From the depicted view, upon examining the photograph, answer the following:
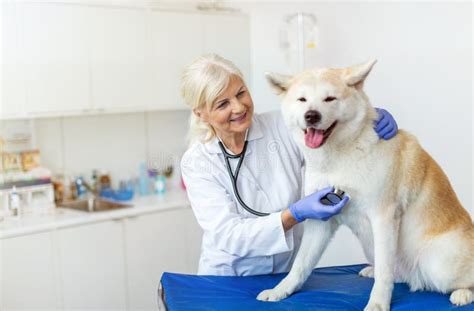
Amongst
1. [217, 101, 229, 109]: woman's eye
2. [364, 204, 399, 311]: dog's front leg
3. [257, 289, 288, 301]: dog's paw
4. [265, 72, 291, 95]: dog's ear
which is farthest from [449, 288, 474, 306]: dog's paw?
[217, 101, 229, 109]: woman's eye

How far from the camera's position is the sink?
3.96 m

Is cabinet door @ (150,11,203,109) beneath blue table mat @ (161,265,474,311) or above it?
above

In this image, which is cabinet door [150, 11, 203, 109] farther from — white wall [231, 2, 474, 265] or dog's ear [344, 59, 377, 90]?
dog's ear [344, 59, 377, 90]

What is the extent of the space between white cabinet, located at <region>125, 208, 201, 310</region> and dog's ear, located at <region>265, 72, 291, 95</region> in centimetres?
203

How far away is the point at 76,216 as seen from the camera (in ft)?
11.8

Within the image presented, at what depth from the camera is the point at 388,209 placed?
1.85 m

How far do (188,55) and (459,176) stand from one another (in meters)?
2.01

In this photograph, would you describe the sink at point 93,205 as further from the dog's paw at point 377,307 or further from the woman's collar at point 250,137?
the dog's paw at point 377,307

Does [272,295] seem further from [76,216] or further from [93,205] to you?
[93,205]

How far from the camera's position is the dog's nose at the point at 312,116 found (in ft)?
5.69

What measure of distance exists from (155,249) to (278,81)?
86.8 inches

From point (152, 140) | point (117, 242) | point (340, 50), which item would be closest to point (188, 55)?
point (152, 140)

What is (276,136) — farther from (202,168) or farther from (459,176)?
(459,176)

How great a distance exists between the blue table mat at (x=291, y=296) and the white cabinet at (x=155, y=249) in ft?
5.59
